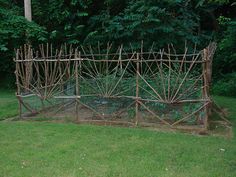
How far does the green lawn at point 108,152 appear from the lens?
5895 millimetres

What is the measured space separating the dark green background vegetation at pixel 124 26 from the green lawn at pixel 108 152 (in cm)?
702

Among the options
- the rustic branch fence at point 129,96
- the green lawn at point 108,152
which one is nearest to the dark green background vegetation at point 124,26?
the rustic branch fence at point 129,96

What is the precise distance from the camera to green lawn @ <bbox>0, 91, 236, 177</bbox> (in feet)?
19.3

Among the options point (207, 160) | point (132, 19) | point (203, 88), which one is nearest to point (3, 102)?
point (132, 19)

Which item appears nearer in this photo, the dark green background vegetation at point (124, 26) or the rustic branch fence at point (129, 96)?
the rustic branch fence at point (129, 96)

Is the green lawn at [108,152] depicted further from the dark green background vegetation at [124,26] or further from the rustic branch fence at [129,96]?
the dark green background vegetation at [124,26]

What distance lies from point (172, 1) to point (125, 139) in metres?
8.69

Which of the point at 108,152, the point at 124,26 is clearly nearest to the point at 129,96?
the point at 108,152

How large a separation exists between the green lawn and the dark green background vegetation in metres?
7.02

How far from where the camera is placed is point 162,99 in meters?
8.99

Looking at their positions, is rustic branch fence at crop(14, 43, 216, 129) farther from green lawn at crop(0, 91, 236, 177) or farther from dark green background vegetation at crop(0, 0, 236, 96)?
dark green background vegetation at crop(0, 0, 236, 96)

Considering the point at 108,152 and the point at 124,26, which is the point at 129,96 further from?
the point at 124,26

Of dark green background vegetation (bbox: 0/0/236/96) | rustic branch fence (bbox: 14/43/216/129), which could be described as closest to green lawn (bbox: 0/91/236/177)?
rustic branch fence (bbox: 14/43/216/129)

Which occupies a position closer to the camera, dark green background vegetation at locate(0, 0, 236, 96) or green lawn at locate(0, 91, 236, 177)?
green lawn at locate(0, 91, 236, 177)
